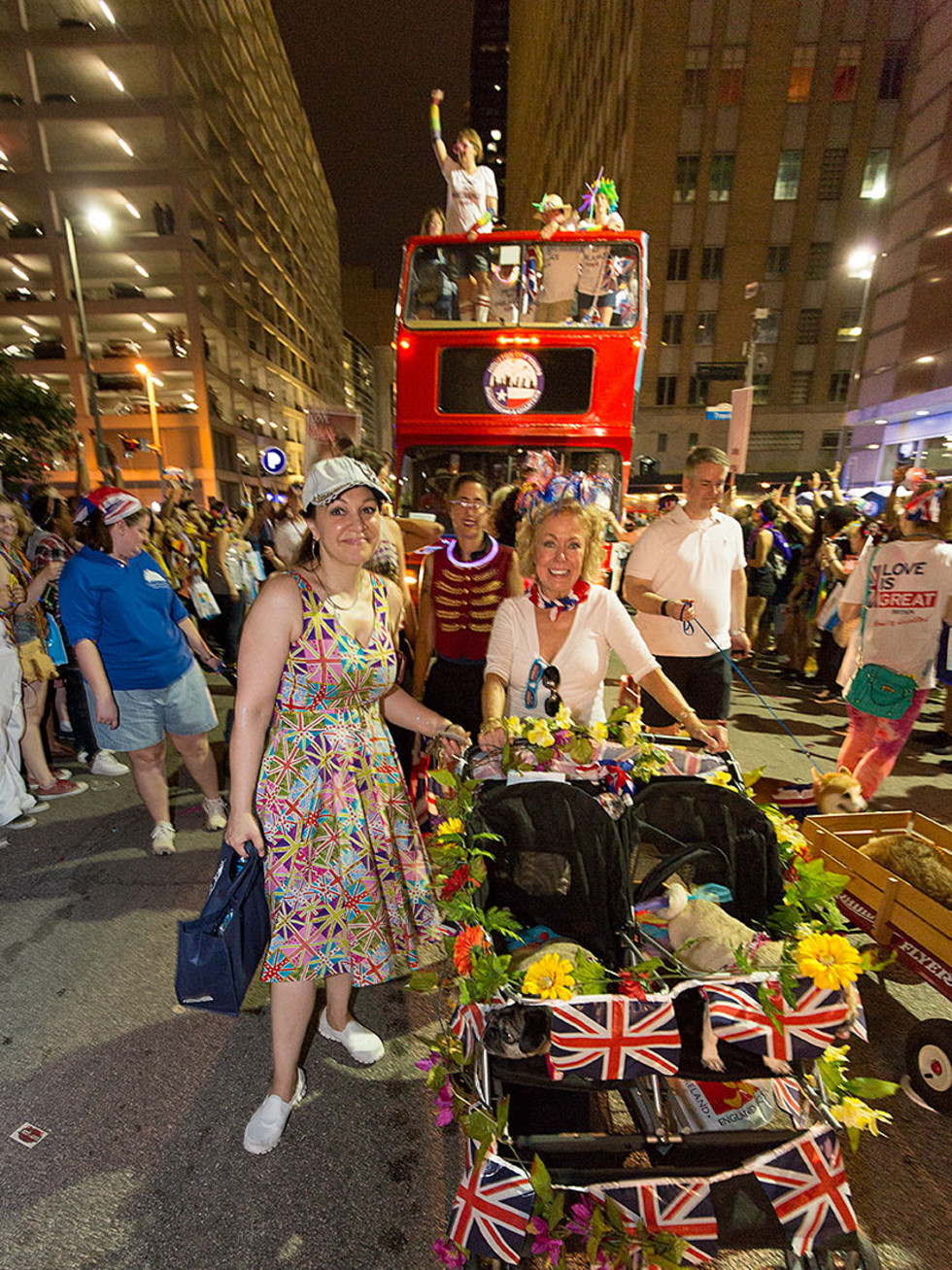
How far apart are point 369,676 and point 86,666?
7.26 feet

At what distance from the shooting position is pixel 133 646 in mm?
3611

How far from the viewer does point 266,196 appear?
159 feet

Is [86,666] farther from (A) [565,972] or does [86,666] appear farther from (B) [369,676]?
(A) [565,972]

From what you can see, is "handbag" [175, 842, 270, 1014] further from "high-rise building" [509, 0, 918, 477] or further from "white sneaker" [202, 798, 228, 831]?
"high-rise building" [509, 0, 918, 477]

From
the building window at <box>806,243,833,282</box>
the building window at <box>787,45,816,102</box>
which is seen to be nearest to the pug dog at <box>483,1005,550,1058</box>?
the building window at <box>806,243,833,282</box>

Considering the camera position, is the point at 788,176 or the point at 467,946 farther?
the point at 788,176

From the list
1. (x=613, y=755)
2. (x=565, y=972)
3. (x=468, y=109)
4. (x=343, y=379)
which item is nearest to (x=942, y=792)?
(x=613, y=755)

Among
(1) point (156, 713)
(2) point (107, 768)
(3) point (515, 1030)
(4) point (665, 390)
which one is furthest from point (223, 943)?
(4) point (665, 390)

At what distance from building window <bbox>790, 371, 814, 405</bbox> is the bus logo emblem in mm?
32628

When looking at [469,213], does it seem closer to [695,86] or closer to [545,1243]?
[545,1243]

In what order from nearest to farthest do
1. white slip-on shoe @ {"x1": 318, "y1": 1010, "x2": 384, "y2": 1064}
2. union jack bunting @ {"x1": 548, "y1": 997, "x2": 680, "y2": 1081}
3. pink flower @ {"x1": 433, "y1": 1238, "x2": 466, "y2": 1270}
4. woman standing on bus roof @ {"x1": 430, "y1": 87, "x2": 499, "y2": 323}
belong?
union jack bunting @ {"x1": 548, "y1": 997, "x2": 680, "y2": 1081}
pink flower @ {"x1": 433, "y1": 1238, "x2": 466, "y2": 1270}
white slip-on shoe @ {"x1": 318, "y1": 1010, "x2": 384, "y2": 1064}
woman standing on bus roof @ {"x1": 430, "y1": 87, "x2": 499, "y2": 323}

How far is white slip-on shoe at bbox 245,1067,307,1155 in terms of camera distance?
6.98ft

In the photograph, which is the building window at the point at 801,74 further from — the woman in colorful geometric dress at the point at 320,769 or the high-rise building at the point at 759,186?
the woman in colorful geometric dress at the point at 320,769

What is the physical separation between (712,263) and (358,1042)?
38.3 meters
